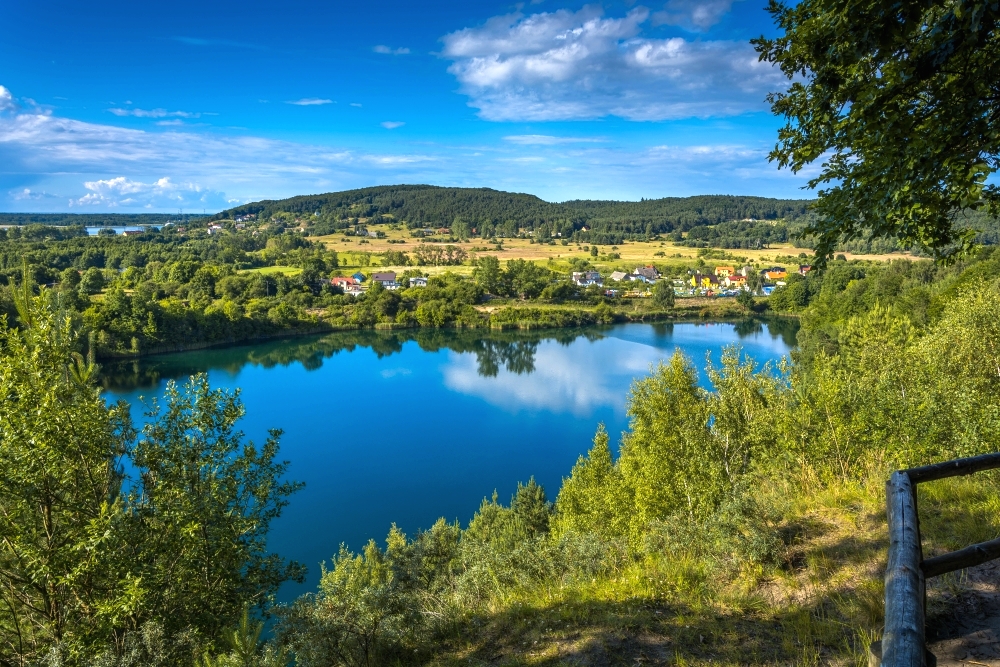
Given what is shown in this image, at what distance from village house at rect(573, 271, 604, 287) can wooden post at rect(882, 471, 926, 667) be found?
6656 cm

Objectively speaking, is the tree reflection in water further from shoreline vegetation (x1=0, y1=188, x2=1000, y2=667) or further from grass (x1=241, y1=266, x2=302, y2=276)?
shoreline vegetation (x1=0, y1=188, x2=1000, y2=667)

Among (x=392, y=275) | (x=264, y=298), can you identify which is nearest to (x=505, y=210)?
(x=392, y=275)

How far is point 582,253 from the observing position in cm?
A: 9494

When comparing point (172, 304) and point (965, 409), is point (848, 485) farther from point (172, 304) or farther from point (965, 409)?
point (172, 304)

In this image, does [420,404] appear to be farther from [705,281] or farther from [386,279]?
[705,281]

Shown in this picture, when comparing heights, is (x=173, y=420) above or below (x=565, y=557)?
above

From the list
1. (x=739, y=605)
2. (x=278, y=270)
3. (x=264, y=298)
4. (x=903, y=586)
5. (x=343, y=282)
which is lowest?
(x=264, y=298)

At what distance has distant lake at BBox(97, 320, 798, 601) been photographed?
814 inches

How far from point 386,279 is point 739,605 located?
66620mm

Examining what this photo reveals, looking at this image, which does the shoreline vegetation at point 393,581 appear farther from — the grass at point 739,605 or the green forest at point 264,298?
the green forest at point 264,298

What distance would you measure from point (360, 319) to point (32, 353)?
52.9 meters

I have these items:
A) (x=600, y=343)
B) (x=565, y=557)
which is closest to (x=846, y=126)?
(x=565, y=557)

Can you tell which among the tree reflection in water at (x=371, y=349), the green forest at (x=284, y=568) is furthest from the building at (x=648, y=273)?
the green forest at (x=284, y=568)

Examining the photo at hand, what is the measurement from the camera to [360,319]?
55.4 metres
